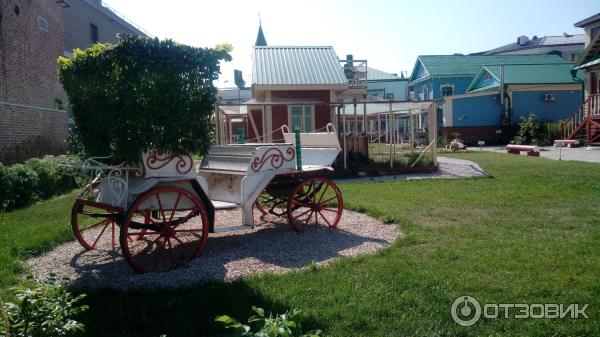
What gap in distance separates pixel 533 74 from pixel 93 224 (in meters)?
33.3

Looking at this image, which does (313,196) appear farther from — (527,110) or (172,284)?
(527,110)

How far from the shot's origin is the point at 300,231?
655 cm

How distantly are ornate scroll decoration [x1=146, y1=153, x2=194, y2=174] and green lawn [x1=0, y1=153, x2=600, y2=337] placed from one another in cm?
144

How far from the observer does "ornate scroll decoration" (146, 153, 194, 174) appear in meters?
5.04

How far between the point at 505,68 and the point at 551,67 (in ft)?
10.1

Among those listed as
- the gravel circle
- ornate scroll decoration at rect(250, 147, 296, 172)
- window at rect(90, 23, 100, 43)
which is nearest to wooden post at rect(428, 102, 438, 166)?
the gravel circle

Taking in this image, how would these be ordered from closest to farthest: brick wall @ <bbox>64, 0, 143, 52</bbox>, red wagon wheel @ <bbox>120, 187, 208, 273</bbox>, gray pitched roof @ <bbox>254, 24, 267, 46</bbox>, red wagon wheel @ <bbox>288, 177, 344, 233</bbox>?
red wagon wheel @ <bbox>120, 187, 208, 273</bbox>, red wagon wheel @ <bbox>288, 177, 344, 233</bbox>, brick wall @ <bbox>64, 0, 143, 52</bbox>, gray pitched roof @ <bbox>254, 24, 267, 46</bbox>

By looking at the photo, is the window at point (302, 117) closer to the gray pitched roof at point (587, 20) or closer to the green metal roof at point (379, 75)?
the gray pitched roof at point (587, 20)

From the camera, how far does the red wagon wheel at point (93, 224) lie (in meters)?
5.09

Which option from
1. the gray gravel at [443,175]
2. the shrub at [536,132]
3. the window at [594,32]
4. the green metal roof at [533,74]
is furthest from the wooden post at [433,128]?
the green metal roof at [533,74]

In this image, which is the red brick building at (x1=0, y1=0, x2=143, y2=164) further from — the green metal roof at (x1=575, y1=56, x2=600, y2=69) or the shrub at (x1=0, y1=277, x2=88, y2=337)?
the green metal roof at (x1=575, y1=56, x2=600, y2=69)

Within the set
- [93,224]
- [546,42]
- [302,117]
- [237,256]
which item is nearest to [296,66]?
[302,117]

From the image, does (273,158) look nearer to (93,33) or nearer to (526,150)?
(526,150)

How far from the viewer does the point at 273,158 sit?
615 centimetres
